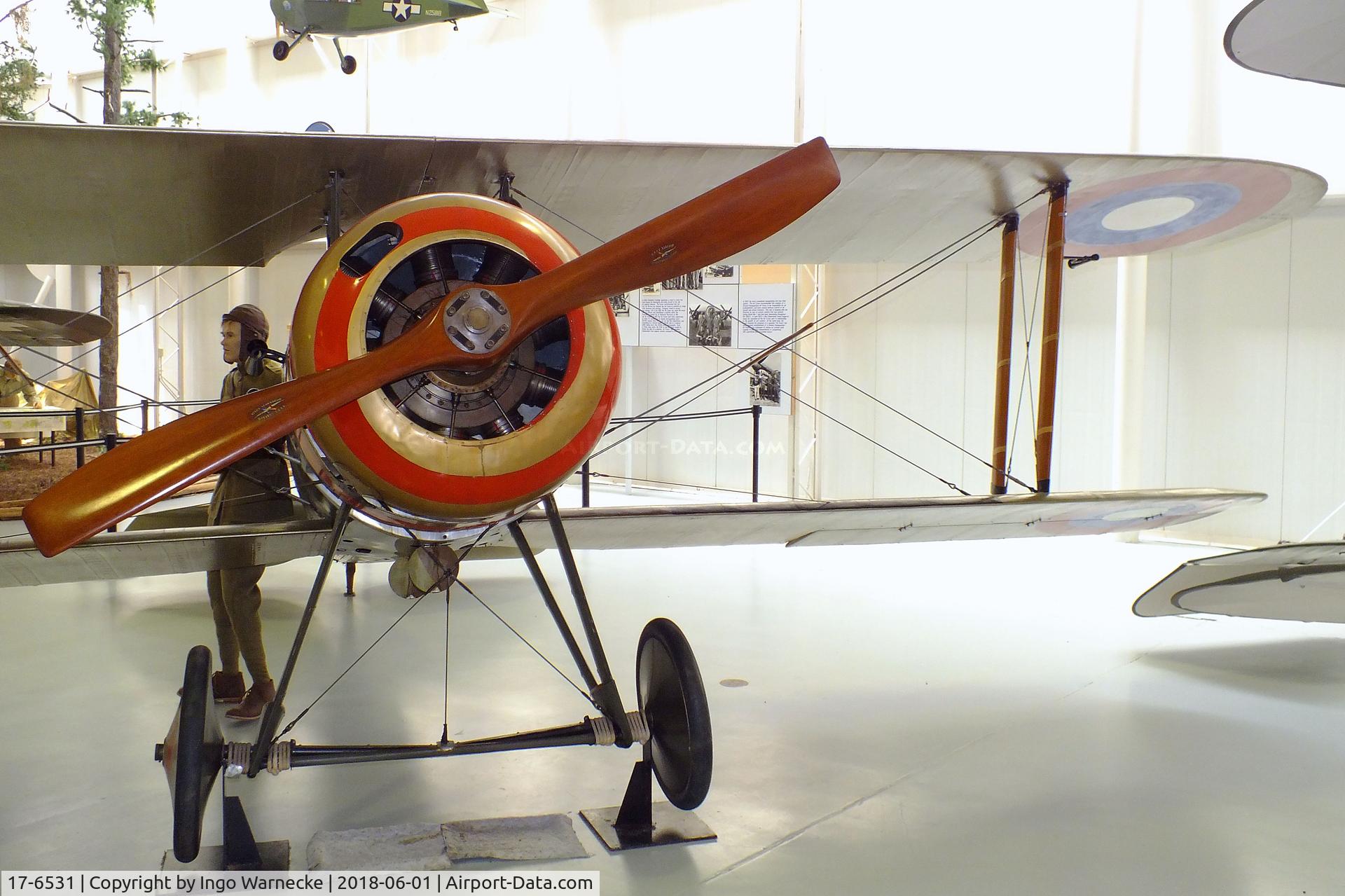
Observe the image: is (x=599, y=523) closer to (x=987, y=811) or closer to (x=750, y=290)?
(x=987, y=811)

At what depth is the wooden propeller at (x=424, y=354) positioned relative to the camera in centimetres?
196

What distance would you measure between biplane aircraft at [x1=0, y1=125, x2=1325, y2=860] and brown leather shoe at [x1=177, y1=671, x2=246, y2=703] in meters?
0.90

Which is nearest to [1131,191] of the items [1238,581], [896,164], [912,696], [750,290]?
[896,164]

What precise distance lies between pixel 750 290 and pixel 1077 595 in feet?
17.6

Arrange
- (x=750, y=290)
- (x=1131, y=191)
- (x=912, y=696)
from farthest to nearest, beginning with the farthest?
(x=750, y=290) < (x=912, y=696) < (x=1131, y=191)

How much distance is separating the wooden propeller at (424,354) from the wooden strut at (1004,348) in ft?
6.80

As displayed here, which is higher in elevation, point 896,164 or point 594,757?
point 896,164

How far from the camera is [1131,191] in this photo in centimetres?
395

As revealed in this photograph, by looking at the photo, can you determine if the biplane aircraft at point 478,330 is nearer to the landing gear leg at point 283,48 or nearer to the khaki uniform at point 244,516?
the khaki uniform at point 244,516

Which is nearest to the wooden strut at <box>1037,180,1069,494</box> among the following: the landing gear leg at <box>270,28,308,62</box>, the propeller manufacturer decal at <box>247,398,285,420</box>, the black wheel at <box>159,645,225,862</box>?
the propeller manufacturer decal at <box>247,398,285,420</box>

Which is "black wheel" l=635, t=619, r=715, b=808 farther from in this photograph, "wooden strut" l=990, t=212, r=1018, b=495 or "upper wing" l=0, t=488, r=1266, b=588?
"wooden strut" l=990, t=212, r=1018, b=495

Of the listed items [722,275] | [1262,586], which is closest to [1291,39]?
[1262,586]

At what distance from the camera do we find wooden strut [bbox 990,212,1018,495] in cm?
408

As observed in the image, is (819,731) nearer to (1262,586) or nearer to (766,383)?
(1262,586)
